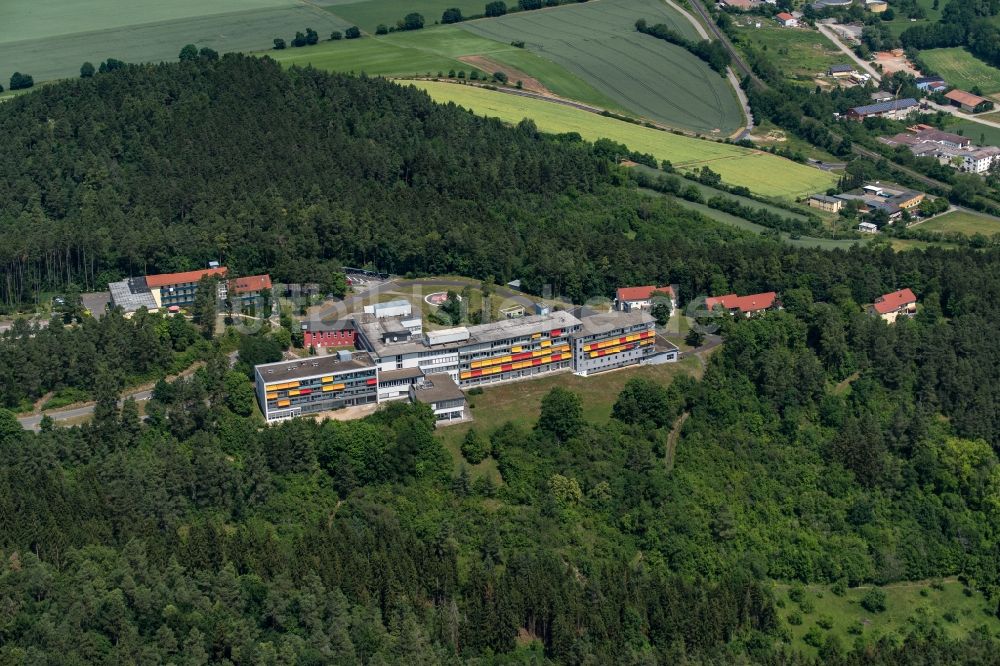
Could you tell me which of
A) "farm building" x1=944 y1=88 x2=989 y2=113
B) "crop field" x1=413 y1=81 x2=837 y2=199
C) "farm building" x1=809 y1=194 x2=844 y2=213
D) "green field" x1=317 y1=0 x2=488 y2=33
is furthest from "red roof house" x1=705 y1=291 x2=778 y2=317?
"farm building" x1=944 y1=88 x2=989 y2=113

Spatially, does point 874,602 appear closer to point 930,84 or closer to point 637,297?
point 637,297

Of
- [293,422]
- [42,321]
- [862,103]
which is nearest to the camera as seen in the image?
[293,422]

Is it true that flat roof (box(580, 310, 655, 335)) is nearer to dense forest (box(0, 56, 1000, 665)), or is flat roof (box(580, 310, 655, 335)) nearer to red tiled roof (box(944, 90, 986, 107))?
dense forest (box(0, 56, 1000, 665))

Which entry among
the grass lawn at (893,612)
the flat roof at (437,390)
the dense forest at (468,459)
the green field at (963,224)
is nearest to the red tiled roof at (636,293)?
the dense forest at (468,459)

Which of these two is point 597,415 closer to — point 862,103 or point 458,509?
point 458,509

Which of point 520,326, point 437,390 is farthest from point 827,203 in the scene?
point 437,390

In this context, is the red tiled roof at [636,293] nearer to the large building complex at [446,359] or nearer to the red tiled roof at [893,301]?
the large building complex at [446,359]

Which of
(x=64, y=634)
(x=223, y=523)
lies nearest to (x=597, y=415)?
(x=223, y=523)
